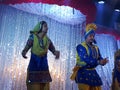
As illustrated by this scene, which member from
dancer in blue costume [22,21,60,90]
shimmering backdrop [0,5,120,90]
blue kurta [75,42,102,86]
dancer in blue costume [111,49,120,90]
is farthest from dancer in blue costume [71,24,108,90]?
shimmering backdrop [0,5,120,90]

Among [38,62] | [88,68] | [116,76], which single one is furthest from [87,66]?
[116,76]

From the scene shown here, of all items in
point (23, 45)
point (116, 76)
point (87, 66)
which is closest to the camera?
point (87, 66)

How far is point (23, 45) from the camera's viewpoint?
530cm

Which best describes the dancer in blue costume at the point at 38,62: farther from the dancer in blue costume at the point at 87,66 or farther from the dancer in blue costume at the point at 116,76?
the dancer in blue costume at the point at 116,76

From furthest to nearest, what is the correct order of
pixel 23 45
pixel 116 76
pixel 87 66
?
pixel 23 45 → pixel 116 76 → pixel 87 66

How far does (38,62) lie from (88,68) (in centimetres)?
70

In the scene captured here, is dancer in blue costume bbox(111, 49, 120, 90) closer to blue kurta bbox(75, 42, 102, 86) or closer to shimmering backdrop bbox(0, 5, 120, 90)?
blue kurta bbox(75, 42, 102, 86)

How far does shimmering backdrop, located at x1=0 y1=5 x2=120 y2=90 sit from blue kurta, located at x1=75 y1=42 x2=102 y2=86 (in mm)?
1704

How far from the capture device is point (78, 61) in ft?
12.5

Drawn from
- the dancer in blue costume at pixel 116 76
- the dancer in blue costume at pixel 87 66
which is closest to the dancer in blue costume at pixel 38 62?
the dancer in blue costume at pixel 87 66

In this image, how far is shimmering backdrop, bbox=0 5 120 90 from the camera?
200 inches

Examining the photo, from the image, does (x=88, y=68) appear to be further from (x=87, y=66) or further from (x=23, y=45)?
(x=23, y=45)

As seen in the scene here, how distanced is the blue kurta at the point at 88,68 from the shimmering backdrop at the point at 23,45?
5.59 feet

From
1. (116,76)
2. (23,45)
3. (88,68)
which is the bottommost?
(116,76)
